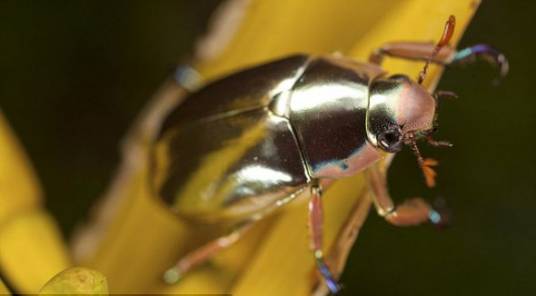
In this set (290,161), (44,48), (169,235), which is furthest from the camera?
(44,48)

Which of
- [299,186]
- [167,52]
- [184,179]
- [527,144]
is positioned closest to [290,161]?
[299,186]

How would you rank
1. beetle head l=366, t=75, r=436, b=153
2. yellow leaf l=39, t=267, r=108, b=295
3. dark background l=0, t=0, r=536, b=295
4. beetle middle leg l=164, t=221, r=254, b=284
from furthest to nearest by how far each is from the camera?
beetle middle leg l=164, t=221, r=254, b=284, dark background l=0, t=0, r=536, b=295, beetle head l=366, t=75, r=436, b=153, yellow leaf l=39, t=267, r=108, b=295

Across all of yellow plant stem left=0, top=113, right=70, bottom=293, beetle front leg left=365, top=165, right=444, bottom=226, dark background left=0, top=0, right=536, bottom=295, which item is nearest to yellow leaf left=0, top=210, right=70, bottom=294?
yellow plant stem left=0, top=113, right=70, bottom=293

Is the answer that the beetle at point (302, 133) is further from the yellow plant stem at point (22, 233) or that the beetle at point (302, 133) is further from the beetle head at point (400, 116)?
the yellow plant stem at point (22, 233)

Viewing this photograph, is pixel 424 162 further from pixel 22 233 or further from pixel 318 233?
pixel 22 233

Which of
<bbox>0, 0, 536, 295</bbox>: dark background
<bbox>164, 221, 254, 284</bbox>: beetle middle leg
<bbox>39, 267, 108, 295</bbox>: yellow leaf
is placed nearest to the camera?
<bbox>39, 267, 108, 295</bbox>: yellow leaf

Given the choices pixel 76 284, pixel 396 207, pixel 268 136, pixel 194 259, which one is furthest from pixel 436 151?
pixel 76 284

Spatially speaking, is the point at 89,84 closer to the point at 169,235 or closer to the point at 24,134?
the point at 24,134

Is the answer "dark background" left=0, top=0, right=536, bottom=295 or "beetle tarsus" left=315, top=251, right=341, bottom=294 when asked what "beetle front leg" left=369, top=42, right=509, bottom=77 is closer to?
"dark background" left=0, top=0, right=536, bottom=295
